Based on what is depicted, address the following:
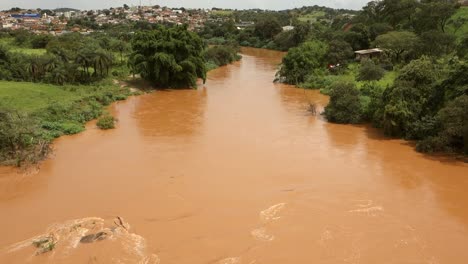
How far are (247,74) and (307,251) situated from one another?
30.4 metres

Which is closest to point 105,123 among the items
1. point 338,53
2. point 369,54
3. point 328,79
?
point 328,79

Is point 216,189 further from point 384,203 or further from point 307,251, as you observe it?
point 384,203

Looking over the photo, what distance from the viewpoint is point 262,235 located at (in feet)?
34.9

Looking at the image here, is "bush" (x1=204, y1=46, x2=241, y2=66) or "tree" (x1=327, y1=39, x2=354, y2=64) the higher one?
"tree" (x1=327, y1=39, x2=354, y2=64)

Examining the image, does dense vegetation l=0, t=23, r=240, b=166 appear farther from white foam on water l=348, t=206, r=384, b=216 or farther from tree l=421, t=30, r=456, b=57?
tree l=421, t=30, r=456, b=57

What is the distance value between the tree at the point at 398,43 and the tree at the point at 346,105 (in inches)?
545

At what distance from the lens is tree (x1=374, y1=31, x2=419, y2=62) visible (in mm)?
32344

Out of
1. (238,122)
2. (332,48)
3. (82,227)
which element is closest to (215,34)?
(332,48)

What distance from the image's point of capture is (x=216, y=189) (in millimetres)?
13383

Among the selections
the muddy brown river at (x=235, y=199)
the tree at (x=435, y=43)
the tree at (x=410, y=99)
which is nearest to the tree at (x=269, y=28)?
the tree at (x=435, y=43)

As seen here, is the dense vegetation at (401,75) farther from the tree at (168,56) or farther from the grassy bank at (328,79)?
the tree at (168,56)

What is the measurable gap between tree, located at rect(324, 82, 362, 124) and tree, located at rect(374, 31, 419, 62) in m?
13.8

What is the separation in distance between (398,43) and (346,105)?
14.8 metres

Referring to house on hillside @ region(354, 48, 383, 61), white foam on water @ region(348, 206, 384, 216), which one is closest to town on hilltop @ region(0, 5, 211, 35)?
house on hillside @ region(354, 48, 383, 61)
